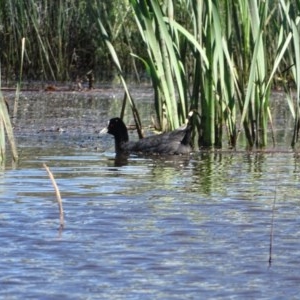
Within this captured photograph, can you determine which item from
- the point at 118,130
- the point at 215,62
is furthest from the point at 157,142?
the point at 215,62

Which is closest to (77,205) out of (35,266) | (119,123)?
(35,266)

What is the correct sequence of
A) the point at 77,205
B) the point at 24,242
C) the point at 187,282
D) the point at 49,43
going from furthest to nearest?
the point at 49,43 < the point at 77,205 < the point at 24,242 < the point at 187,282

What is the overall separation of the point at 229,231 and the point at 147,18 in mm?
3528

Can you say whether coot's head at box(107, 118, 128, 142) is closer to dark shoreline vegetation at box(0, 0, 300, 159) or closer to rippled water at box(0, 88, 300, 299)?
dark shoreline vegetation at box(0, 0, 300, 159)

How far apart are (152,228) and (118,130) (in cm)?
478

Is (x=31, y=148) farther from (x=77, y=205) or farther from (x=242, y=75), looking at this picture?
(x=77, y=205)

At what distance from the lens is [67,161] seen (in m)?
9.64

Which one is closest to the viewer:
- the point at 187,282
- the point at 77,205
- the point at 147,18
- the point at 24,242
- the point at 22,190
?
the point at 187,282

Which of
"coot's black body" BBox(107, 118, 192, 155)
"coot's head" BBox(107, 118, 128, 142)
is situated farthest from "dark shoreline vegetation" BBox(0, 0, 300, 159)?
"coot's head" BBox(107, 118, 128, 142)

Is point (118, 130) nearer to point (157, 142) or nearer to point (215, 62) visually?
point (157, 142)

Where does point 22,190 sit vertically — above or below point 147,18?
below

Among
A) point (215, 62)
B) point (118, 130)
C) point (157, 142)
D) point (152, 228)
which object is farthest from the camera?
point (118, 130)

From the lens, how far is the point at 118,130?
11.0 meters

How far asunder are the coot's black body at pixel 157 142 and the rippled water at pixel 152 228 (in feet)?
0.44
